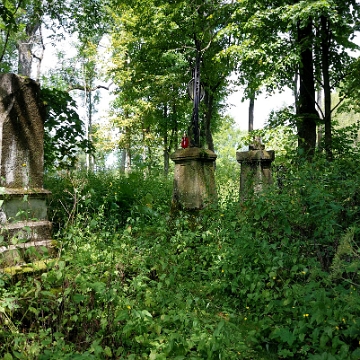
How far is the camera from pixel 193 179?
18.0 feet

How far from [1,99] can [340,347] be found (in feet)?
11.5

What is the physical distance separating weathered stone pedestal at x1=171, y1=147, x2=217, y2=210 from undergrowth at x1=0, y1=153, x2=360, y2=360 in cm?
87

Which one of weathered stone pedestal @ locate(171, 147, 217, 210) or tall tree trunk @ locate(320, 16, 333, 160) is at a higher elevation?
tall tree trunk @ locate(320, 16, 333, 160)

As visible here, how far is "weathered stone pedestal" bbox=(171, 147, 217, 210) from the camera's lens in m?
5.40

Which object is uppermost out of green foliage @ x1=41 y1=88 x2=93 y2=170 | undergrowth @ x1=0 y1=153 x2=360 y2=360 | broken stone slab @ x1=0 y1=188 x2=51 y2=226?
green foliage @ x1=41 y1=88 x2=93 y2=170

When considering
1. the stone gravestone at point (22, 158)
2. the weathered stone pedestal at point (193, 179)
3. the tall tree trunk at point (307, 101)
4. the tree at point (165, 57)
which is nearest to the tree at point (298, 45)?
the tall tree trunk at point (307, 101)

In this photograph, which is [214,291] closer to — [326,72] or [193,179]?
[193,179]

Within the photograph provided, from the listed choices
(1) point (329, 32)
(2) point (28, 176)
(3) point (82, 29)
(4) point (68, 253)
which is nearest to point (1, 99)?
(2) point (28, 176)

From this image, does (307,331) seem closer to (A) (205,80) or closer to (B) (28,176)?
(B) (28,176)

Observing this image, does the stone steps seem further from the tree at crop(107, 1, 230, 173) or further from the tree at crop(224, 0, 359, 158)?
the tree at crop(107, 1, 230, 173)

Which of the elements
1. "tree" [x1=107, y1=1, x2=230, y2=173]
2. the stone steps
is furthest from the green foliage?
"tree" [x1=107, y1=1, x2=230, y2=173]

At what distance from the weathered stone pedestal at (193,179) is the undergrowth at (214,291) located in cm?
87

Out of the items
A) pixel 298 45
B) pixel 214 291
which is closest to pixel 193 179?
pixel 214 291

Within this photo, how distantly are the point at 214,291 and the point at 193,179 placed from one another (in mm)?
2289
